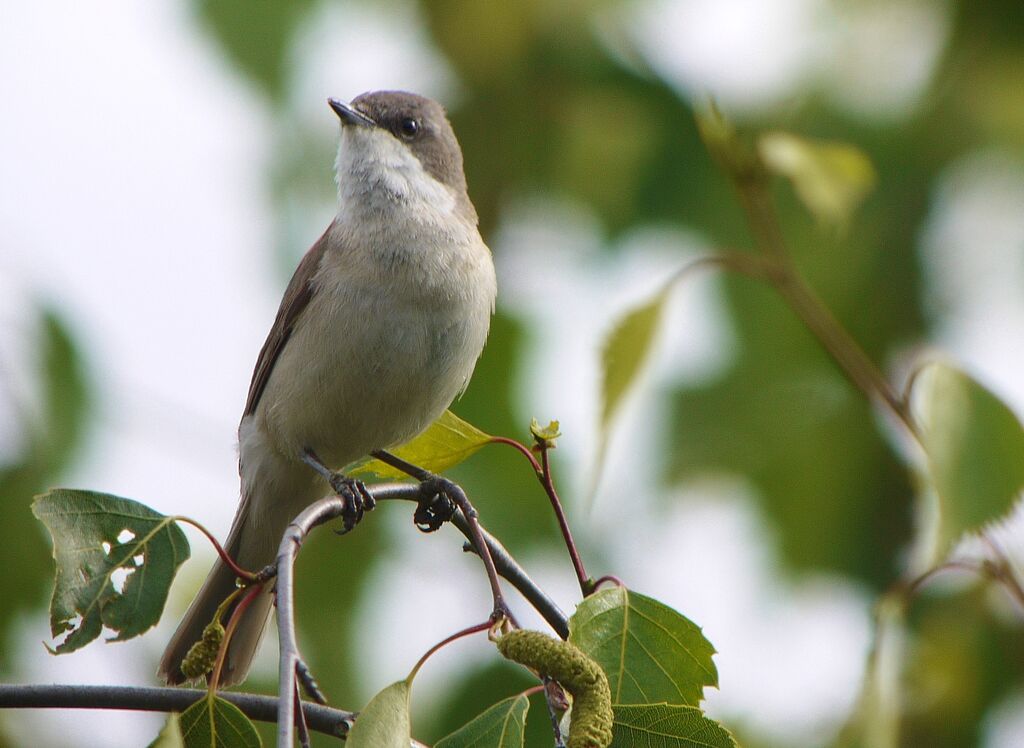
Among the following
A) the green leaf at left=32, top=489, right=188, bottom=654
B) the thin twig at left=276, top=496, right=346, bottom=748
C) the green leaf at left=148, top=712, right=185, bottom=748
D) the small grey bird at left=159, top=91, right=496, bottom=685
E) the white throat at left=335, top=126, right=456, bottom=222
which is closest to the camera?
the thin twig at left=276, top=496, right=346, bottom=748

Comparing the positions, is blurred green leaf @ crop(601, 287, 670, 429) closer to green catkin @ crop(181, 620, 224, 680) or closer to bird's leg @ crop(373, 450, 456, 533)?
bird's leg @ crop(373, 450, 456, 533)

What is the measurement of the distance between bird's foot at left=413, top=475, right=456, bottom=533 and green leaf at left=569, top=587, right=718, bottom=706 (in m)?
0.63

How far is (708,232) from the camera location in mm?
5414

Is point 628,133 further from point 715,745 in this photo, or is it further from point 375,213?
point 715,745

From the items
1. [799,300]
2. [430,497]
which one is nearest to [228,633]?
[430,497]

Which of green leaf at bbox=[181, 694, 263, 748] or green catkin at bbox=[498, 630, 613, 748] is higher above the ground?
green catkin at bbox=[498, 630, 613, 748]

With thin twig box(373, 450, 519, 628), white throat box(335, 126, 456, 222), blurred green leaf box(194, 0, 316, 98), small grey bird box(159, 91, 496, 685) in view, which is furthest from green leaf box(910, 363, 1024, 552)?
blurred green leaf box(194, 0, 316, 98)

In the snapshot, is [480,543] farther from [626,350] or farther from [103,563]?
[626,350]

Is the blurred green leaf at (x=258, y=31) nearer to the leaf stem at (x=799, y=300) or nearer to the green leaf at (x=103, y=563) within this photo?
the leaf stem at (x=799, y=300)

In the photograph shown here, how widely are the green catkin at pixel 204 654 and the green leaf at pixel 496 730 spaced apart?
42 cm

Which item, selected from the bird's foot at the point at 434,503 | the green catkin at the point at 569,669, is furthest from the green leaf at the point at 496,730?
the bird's foot at the point at 434,503

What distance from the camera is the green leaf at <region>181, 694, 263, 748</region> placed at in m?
1.83

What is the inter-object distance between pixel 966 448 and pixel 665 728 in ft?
3.10

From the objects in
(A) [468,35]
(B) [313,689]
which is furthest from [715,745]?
(A) [468,35]
